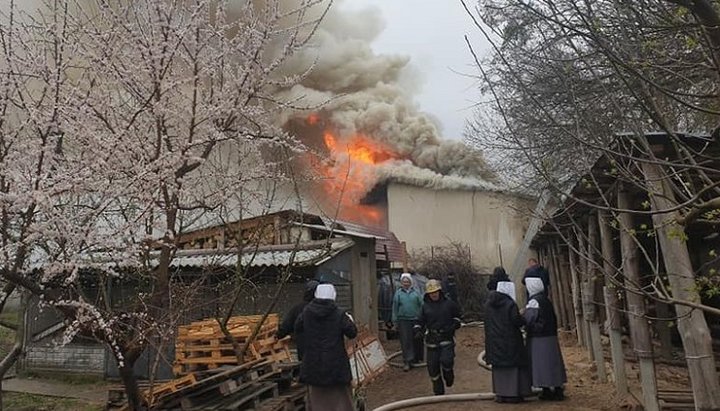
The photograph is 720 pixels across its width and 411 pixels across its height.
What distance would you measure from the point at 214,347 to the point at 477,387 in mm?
4129

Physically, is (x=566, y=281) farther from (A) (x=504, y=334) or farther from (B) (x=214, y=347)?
(B) (x=214, y=347)

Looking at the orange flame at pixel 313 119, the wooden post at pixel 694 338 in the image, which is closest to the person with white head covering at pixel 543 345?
the wooden post at pixel 694 338

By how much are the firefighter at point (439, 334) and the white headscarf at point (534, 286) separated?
42.0 inches

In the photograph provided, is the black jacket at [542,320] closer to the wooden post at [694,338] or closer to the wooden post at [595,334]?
the wooden post at [595,334]

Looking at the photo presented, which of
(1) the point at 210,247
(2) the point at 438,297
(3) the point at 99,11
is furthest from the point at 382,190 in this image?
(3) the point at 99,11

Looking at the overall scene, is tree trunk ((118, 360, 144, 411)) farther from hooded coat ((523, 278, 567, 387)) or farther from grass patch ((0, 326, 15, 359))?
grass patch ((0, 326, 15, 359))

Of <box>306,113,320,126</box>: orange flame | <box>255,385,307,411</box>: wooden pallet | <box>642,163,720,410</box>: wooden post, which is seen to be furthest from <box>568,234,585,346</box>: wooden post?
<box>306,113,320,126</box>: orange flame

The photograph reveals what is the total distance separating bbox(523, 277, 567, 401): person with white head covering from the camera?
6883mm

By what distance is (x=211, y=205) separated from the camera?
6781 mm

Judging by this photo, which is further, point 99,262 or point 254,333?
point 254,333

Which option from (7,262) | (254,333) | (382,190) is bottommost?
(254,333)

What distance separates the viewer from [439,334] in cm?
755

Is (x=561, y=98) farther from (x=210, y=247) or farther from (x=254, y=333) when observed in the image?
(x=210, y=247)

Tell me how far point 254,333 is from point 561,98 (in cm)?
539
